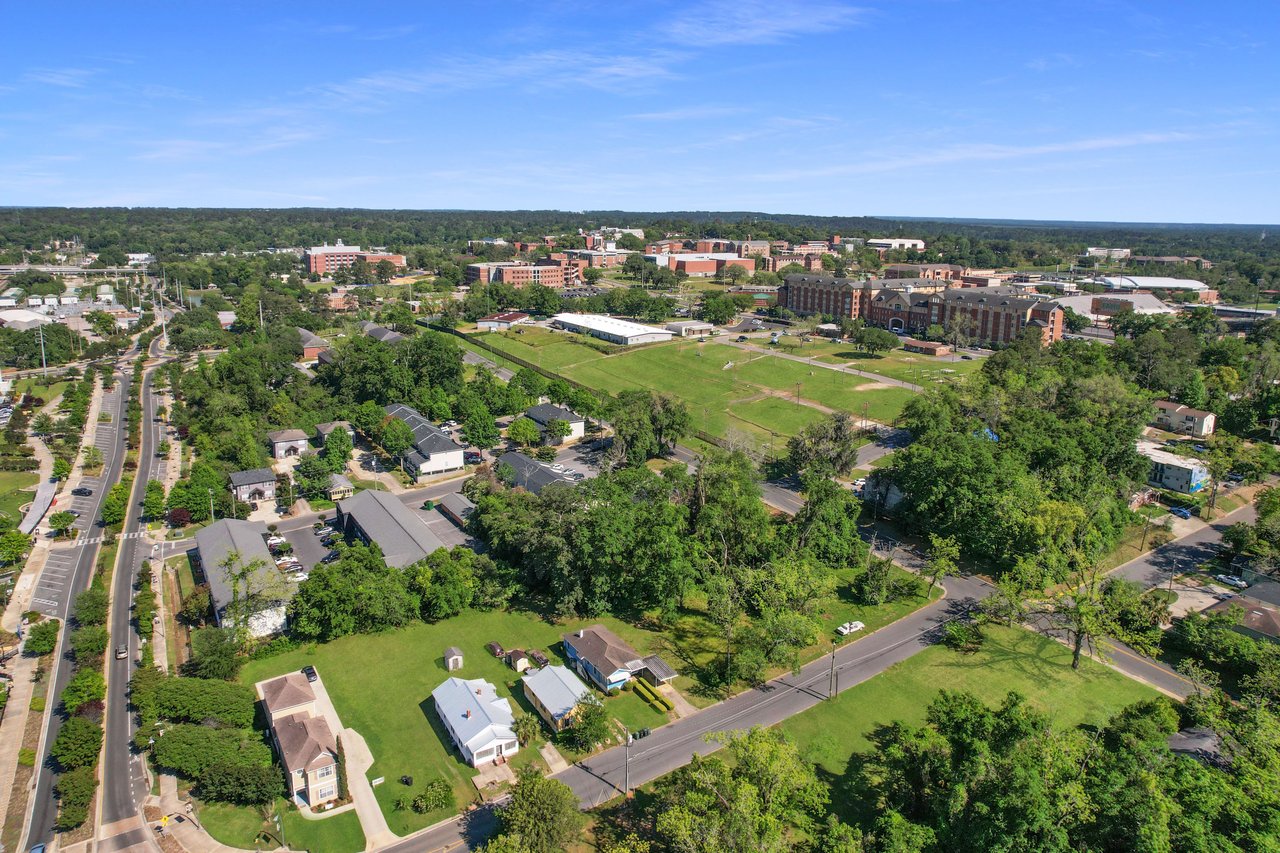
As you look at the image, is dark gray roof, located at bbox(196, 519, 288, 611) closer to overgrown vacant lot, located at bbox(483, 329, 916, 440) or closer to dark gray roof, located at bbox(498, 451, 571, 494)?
dark gray roof, located at bbox(498, 451, 571, 494)

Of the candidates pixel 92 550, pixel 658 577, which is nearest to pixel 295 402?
pixel 92 550

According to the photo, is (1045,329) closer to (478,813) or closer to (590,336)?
(590,336)

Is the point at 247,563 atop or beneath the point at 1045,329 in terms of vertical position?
beneath

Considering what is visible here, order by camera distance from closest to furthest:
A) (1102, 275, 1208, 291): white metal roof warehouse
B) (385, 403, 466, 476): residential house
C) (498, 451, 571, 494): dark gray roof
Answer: (498, 451, 571, 494): dark gray roof < (385, 403, 466, 476): residential house < (1102, 275, 1208, 291): white metal roof warehouse

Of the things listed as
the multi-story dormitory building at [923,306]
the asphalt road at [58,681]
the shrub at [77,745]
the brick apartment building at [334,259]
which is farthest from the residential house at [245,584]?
the brick apartment building at [334,259]

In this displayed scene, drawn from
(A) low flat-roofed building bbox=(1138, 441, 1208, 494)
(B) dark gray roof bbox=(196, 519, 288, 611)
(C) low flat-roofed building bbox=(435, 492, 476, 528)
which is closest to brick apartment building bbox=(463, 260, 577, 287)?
(C) low flat-roofed building bbox=(435, 492, 476, 528)

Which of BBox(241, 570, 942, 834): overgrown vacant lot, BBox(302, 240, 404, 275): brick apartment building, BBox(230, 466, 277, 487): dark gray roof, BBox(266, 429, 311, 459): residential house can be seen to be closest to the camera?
BBox(241, 570, 942, 834): overgrown vacant lot
